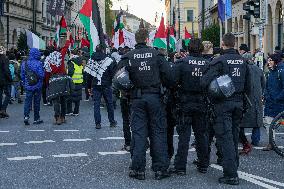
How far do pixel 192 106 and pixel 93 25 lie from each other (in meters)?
5.68

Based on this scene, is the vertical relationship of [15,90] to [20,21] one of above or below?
below

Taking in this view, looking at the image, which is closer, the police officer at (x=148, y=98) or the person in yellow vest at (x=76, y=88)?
the police officer at (x=148, y=98)

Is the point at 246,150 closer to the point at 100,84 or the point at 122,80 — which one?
the point at 122,80

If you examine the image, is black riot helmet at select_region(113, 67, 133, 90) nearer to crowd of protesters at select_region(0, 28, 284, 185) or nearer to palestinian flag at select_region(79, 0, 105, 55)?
crowd of protesters at select_region(0, 28, 284, 185)

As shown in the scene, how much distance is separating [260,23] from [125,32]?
6011 millimetres

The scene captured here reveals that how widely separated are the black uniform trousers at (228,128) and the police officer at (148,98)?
31.1 inches

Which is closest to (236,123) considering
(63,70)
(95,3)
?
(95,3)

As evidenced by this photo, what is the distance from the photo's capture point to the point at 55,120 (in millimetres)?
15562

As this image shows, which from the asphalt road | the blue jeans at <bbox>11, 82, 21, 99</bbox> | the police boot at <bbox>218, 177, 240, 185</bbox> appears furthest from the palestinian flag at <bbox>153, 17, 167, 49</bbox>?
the police boot at <bbox>218, 177, 240, 185</bbox>

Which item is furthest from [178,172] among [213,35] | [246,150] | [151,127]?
[213,35]

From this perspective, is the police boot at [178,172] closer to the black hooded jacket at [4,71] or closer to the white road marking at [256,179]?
the white road marking at [256,179]

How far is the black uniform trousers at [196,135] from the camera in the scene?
840cm

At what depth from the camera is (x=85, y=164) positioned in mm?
9125

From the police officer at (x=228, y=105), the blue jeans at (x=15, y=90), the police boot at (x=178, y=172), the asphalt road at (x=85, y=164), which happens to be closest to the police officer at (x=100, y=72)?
the asphalt road at (x=85, y=164)
